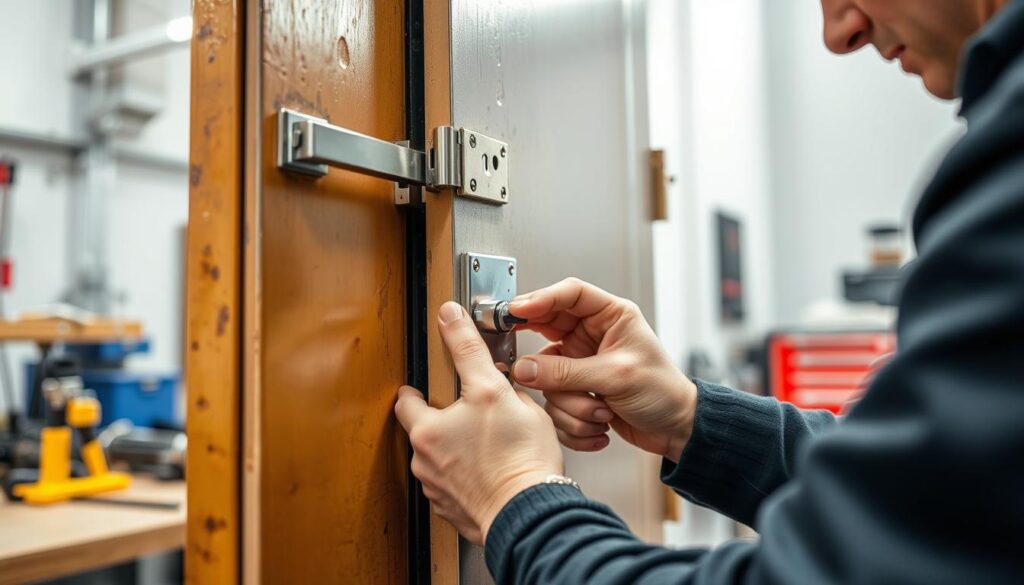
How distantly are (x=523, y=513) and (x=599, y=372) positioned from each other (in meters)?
0.19

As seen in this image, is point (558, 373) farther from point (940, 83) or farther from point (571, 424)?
point (940, 83)

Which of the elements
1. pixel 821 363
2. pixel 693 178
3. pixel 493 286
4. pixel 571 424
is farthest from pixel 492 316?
pixel 821 363

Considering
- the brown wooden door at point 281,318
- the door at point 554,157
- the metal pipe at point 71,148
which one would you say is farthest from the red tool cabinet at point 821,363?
the metal pipe at point 71,148

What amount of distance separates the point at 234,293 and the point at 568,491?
262 millimetres

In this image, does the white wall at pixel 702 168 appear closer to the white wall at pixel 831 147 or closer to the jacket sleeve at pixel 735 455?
the white wall at pixel 831 147

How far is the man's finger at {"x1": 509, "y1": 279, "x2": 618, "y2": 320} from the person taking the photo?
596 millimetres

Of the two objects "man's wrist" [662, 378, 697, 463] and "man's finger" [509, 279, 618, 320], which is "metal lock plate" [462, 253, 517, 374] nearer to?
"man's finger" [509, 279, 618, 320]

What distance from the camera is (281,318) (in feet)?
1.57

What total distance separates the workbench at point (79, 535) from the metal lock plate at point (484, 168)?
33.1 inches

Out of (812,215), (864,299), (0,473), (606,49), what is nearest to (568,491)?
(606,49)

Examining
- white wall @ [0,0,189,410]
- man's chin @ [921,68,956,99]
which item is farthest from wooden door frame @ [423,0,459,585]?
white wall @ [0,0,189,410]

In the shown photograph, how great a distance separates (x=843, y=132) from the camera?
3.02m

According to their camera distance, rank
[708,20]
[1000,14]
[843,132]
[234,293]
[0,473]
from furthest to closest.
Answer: [843,132] → [708,20] → [0,473] → [234,293] → [1000,14]

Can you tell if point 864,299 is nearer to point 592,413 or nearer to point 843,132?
point 843,132
